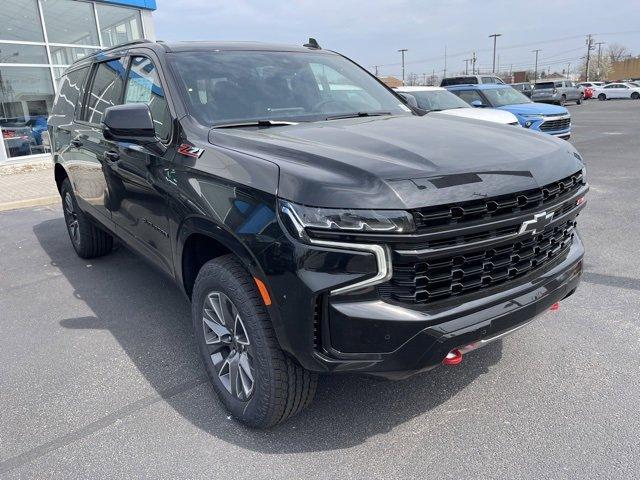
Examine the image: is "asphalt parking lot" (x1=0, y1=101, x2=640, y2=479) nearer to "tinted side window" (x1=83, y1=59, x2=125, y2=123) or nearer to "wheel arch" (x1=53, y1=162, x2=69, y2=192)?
"tinted side window" (x1=83, y1=59, x2=125, y2=123)

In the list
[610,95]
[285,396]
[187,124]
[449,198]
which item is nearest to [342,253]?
[449,198]

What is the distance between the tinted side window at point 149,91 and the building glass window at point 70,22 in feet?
41.1

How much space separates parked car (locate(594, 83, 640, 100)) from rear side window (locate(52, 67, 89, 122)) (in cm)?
4836

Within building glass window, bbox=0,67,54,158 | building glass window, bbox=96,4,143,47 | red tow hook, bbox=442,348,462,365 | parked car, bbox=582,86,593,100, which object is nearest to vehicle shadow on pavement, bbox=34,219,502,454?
red tow hook, bbox=442,348,462,365

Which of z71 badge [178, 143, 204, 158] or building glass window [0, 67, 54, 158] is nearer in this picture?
z71 badge [178, 143, 204, 158]

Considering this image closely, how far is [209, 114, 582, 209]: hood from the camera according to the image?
2.05 metres

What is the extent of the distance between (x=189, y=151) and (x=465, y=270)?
1566 millimetres

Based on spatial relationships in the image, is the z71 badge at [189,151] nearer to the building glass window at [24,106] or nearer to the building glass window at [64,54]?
the building glass window at [24,106]

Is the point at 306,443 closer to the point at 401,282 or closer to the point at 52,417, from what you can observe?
the point at 401,282

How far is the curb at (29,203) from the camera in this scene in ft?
28.3

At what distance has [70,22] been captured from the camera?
47.1ft

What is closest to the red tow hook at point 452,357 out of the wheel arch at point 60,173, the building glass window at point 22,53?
the wheel arch at point 60,173

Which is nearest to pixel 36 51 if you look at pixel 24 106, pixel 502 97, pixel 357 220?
pixel 24 106

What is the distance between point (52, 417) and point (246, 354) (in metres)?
1.18
